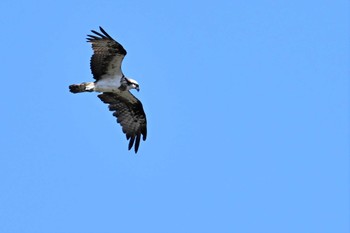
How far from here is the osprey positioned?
2189cm

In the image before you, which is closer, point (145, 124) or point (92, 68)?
point (92, 68)

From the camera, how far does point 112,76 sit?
22484 millimetres

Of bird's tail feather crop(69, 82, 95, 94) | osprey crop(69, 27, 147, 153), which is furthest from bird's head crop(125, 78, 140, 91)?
bird's tail feather crop(69, 82, 95, 94)

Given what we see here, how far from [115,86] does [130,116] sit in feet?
5.51

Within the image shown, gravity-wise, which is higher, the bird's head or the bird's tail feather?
the bird's head

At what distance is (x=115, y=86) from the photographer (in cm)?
2248

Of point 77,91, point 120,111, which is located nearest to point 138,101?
point 120,111

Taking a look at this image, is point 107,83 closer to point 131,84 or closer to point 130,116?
point 131,84

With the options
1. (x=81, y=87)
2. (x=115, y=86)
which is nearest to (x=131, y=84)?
(x=115, y=86)

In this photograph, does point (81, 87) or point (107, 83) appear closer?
point (81, 87)

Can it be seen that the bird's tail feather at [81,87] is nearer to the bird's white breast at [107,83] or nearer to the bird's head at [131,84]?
the bird's white breast at [107,83]

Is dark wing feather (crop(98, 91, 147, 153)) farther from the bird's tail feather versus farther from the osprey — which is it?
the bird's tail feather

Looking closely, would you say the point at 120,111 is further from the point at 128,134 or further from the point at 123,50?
the point at 123,50

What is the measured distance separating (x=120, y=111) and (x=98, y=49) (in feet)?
8.21
